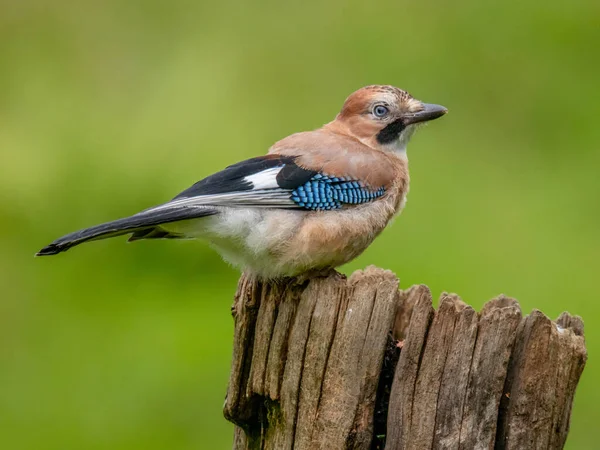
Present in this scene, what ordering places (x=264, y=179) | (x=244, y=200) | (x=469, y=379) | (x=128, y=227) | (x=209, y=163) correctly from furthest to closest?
(x=209, y=163), (x=264, y=179), (x=244, y=200), (x=128, y=227), (x=469, y=379)

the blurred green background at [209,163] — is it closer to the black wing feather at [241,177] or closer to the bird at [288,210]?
the bird at [288,210]

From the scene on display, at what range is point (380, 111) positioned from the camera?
20.8 ft

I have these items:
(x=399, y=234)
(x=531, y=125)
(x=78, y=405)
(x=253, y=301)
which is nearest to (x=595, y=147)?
(x=531, y=125)

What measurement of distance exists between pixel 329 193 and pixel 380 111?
105 centimetres

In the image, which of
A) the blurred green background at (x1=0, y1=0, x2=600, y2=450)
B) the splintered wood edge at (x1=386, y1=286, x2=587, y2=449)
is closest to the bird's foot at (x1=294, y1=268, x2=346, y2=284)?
the splintered wood edge at (x1=386, y1=286, x2=587, y2=449)

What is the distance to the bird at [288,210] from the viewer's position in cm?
519

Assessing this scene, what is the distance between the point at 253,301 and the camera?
4938 millimetres

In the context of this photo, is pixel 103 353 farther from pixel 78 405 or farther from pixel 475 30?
pixel 475 30

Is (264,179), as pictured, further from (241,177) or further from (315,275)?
(315,275)

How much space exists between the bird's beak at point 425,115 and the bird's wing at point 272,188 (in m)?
0.84

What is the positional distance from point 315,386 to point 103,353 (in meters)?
4.44

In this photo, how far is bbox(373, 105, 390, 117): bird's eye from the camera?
6.34 metres

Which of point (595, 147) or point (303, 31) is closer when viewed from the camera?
point (595, 147)

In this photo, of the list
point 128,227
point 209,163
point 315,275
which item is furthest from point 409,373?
point 209,163
